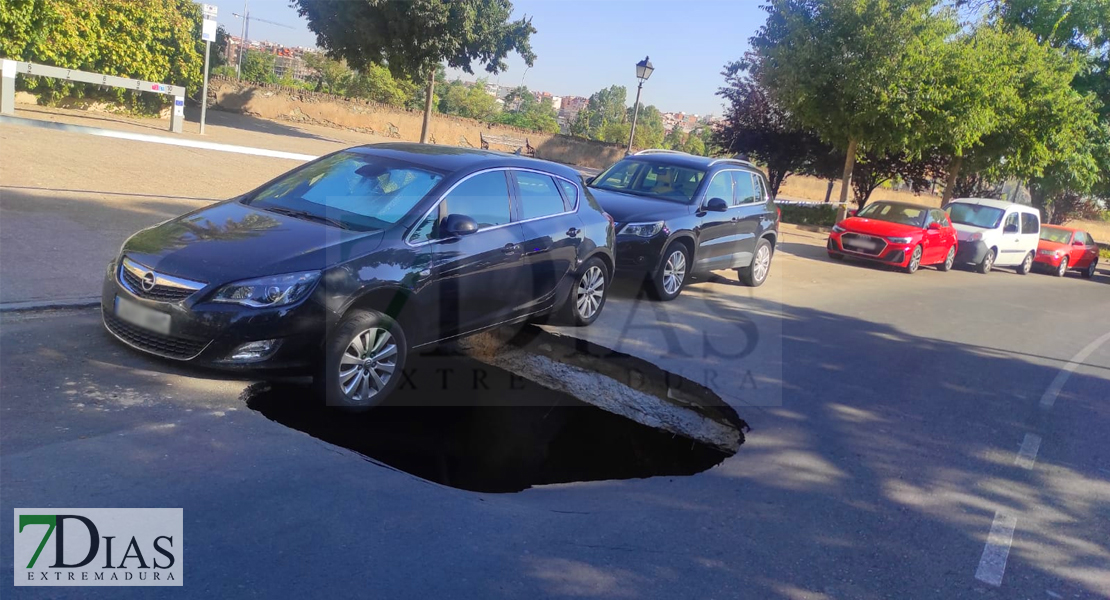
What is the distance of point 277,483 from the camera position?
4.35m

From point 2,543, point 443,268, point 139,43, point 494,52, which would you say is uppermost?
point 494,52

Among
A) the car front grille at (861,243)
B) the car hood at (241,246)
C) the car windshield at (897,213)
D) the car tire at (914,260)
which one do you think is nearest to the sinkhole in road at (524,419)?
the car hood at (241,246)

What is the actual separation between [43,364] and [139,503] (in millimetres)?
2071

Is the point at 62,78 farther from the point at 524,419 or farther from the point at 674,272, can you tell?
the point at 524,419

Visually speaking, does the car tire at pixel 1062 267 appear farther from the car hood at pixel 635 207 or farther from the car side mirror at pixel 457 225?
the car side mirror at pixel 457 225

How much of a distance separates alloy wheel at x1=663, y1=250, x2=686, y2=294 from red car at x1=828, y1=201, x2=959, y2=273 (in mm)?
8816

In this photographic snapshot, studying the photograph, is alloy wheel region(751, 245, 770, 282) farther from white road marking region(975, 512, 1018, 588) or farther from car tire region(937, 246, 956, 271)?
car tire region(937, 246, 956, 271)

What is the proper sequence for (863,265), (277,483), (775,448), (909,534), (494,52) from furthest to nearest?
(494,52)
(863,265)
(775,448)
(909,534)
(277,483)

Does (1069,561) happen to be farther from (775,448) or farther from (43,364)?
(43,364)

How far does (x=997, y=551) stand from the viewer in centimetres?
465

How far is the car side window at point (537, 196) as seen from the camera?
7090 millimetres

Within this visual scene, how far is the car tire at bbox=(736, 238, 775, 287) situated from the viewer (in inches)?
484

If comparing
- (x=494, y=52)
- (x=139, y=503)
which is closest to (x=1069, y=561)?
(x=139, y=503)

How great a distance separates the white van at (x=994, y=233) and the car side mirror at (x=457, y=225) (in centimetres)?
1758
